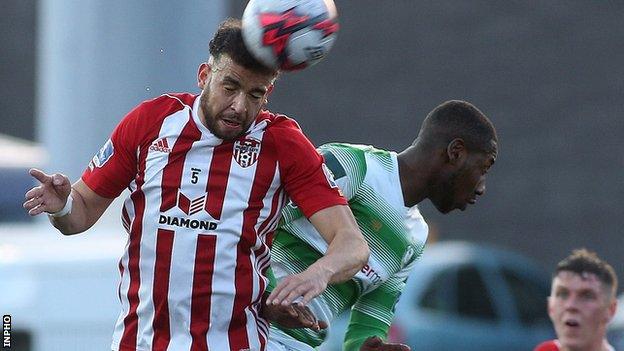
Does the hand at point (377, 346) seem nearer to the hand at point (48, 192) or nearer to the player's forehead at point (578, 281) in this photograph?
the hand at point (48, 192)

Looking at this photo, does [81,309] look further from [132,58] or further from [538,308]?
[538,308]

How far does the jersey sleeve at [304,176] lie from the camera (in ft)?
17.7

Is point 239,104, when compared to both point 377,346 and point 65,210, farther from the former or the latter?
point 377,346

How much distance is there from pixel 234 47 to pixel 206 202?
1.90 feet

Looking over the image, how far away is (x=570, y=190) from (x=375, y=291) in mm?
13083

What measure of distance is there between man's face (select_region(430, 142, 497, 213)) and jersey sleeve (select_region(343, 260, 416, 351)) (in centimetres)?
32

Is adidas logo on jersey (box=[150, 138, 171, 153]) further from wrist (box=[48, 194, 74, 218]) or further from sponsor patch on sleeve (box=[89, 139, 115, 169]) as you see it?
wrist (box=[48, 194, 74, 218])

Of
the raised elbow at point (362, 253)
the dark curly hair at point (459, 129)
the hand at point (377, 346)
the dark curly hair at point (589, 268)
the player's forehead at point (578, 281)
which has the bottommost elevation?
the player's forehead at point (578, 281)

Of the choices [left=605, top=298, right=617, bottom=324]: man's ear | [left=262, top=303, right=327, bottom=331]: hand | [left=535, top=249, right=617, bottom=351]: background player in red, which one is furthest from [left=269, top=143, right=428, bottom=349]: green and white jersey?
[left=605, top=298, right=617, bottom=324]: man's ear

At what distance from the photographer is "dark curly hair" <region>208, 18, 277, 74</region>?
5305mm

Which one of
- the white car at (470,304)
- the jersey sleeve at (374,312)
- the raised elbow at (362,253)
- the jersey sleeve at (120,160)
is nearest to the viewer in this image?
the raised elbow at (362,253)

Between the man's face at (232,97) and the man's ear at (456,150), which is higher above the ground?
the man's face at (232,97)

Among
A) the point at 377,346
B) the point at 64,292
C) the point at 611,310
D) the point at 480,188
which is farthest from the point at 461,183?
the point at 64,292

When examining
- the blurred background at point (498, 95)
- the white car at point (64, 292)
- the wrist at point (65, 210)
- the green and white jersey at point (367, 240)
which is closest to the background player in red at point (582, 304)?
the green and white jersey at point (367, 240)
